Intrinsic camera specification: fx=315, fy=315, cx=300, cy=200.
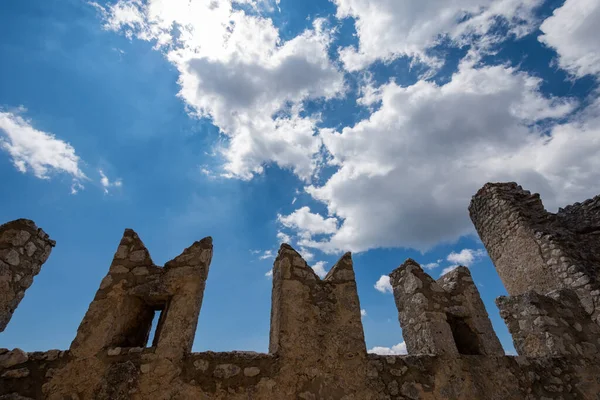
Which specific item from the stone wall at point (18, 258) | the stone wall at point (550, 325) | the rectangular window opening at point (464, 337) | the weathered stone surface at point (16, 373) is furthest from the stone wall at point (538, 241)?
the stone wall at point (18, 258)

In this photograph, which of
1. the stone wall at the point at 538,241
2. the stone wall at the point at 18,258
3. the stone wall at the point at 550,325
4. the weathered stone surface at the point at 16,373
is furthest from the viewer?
the stone wall at the point at 538,241

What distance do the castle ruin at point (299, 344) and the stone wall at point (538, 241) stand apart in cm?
254

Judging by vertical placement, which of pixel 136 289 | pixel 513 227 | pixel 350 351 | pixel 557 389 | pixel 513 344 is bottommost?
pixel 557 389

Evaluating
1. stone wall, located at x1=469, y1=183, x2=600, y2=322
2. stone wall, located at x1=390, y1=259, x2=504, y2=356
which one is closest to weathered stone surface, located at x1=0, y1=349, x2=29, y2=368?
stone wall, located at x1=390, y1=259, x2=504, y2=356

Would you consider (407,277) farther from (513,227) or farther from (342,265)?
(513,227)

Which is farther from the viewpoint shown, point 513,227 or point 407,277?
point 513,227

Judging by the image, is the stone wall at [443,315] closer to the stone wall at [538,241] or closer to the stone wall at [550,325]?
the stone wall at [550,325]

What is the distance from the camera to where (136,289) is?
12.4 ft

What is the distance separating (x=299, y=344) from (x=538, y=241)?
830 centimetres

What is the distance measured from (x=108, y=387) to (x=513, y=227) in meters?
10.8

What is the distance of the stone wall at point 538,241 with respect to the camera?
25.0 feet

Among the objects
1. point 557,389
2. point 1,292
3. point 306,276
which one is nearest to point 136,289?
point 1,292

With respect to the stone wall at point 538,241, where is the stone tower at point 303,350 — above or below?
below

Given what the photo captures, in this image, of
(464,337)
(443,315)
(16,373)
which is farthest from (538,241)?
(16,373)
